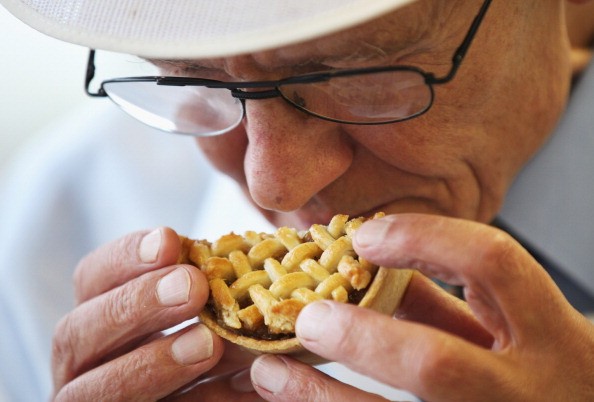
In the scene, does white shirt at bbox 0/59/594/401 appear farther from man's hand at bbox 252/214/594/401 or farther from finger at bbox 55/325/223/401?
man's hand at bbox 252/214/594/401

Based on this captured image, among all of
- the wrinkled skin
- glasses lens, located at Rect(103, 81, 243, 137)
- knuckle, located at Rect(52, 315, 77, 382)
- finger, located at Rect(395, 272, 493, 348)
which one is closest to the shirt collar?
the wrinkled skin

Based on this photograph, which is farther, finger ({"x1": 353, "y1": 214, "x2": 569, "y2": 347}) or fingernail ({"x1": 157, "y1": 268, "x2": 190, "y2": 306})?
fingernail ({"x1": 157, "y1": 268, "x2": 190, "y2": 306})

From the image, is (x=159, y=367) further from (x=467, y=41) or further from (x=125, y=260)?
(x=467, y=41)

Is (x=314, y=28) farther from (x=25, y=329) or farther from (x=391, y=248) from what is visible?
(x=25, y=329)

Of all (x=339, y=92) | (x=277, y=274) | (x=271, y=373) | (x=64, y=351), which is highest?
(x=339, y=92)

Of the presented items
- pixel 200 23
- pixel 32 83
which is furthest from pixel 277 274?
pixel 32 83

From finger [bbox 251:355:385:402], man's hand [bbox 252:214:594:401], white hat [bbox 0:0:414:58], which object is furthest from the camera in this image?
finger [bbox 251:355:385:402]
